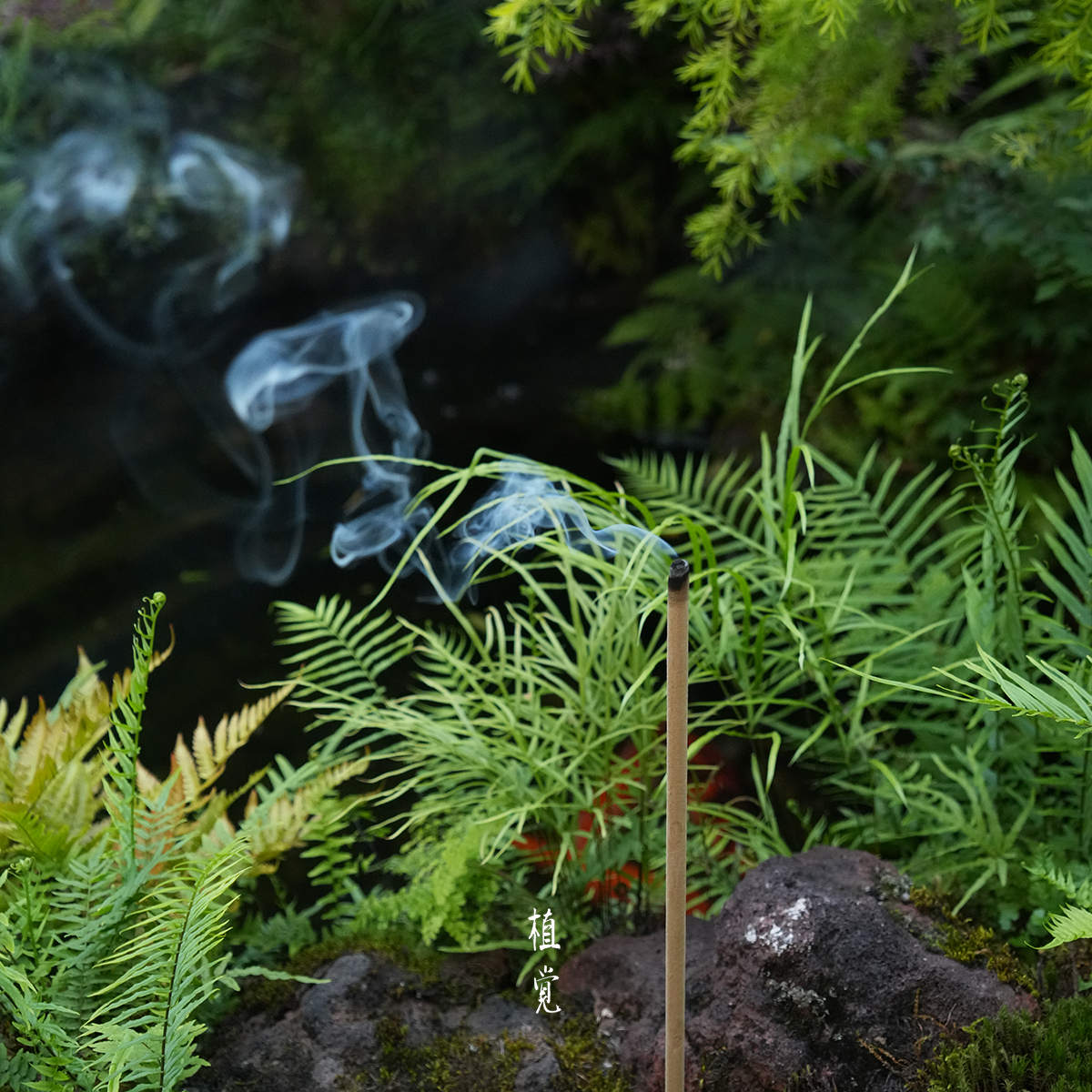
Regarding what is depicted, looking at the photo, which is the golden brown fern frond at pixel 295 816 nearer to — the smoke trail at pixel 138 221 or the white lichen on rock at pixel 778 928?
the white lichen on rock at pixel 778 928

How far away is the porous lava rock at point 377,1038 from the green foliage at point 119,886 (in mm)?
90

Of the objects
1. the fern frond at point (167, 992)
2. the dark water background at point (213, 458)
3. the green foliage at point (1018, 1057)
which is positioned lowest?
the dark water background at point (213, 458)

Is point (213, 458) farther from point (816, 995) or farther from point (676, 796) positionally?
point (676, 796)

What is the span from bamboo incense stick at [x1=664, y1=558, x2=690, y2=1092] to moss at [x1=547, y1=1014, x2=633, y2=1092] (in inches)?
12.3

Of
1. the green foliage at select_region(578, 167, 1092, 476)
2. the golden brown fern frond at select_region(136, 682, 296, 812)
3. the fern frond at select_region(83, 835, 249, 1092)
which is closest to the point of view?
the fern frond at select_region(83, 835, 249, 1092)

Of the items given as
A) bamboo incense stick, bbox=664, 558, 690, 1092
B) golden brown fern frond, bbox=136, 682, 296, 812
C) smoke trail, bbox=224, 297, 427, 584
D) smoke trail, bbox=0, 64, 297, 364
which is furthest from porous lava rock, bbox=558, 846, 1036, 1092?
smoke trail, bbox=0, 64, 297, 364

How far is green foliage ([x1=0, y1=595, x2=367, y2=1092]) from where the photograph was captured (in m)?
1.04

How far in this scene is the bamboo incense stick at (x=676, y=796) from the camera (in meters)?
0.79

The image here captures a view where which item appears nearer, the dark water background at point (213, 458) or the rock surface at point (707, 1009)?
the rock surface at point (707, 1009)

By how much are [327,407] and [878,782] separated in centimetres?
333

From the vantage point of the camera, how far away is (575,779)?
1486 mm

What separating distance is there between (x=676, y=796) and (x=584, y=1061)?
Answer: 23.2 inches

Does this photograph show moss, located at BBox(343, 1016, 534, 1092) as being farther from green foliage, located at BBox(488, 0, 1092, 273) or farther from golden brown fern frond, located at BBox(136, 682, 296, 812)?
green foliage, located at BBox(488, 0, 1092, 273)

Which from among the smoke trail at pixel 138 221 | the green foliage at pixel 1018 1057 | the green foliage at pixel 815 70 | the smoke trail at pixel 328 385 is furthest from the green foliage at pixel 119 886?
the smoke trail at pixel 138 221
